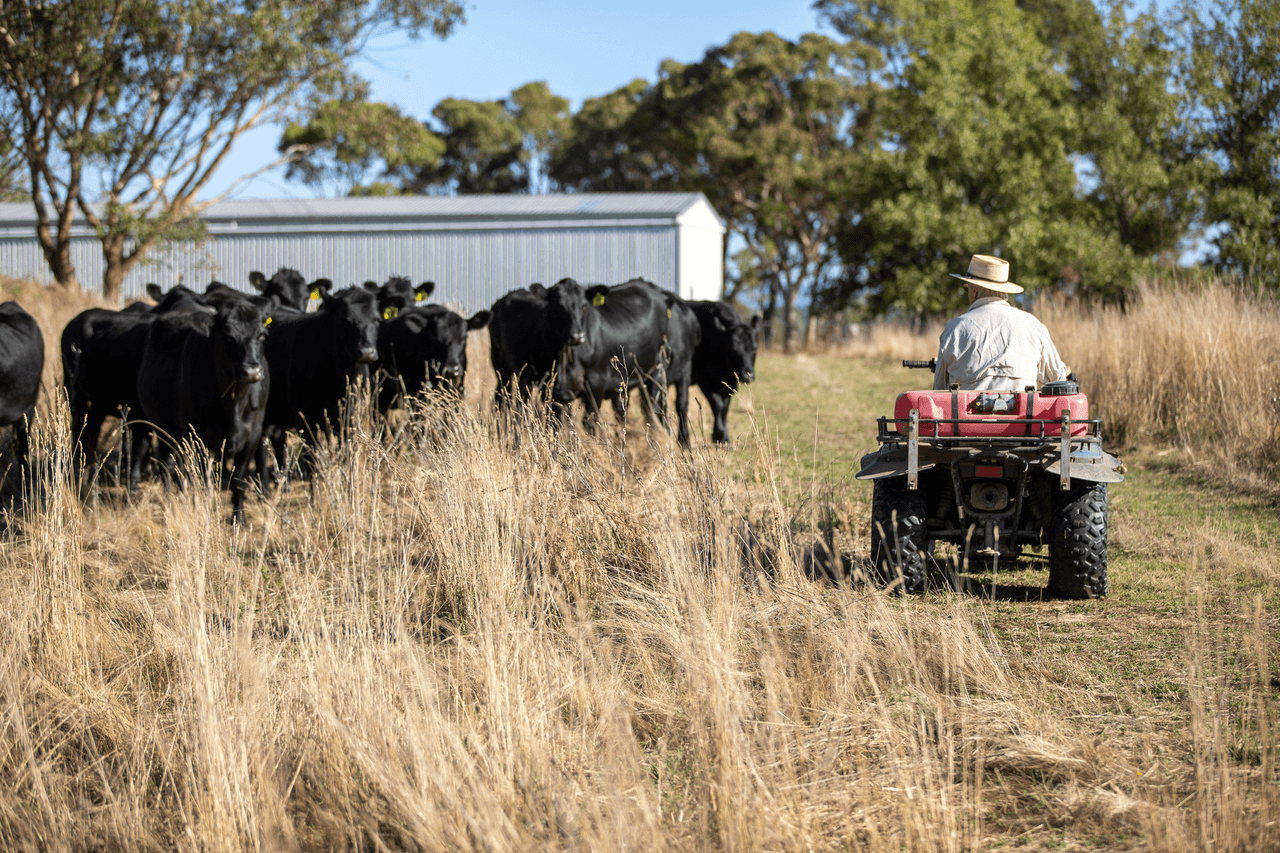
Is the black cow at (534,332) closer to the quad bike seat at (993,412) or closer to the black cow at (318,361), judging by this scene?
the black cow at (318,361)

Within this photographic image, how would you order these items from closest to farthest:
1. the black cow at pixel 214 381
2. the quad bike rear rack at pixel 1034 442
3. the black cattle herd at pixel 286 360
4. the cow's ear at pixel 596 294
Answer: the quad bike rear rack at pixel 1034 442, the black cow at pixel 214 381, the black cattle herd at pixel 286 360, the cow's ear at pixel 596 294

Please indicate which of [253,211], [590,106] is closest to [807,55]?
[590,106]

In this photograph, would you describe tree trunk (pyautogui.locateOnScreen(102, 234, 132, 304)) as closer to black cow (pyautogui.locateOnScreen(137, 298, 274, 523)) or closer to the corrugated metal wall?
the corrugated metal wall

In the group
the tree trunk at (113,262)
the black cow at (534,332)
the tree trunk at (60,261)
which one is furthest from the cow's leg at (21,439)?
the tree trunk at (60,261)

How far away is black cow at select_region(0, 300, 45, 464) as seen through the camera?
8883mm

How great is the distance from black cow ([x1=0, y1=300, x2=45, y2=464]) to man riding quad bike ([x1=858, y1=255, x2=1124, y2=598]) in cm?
694

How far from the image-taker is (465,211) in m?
29.2

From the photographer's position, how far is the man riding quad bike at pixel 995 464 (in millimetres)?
5180

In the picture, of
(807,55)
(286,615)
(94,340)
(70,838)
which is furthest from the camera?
(807,55)

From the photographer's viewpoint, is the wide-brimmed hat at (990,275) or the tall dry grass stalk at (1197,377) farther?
the tall dry grass stalk at (1197,377)

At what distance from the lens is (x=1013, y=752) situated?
143 inches

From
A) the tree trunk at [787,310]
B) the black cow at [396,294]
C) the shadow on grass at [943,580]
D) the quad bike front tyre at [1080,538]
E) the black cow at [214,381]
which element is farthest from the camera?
the tree trunk at [787,310]

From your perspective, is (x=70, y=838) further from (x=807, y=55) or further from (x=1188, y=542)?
(x=807, y=55)

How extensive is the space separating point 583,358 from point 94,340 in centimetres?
441
